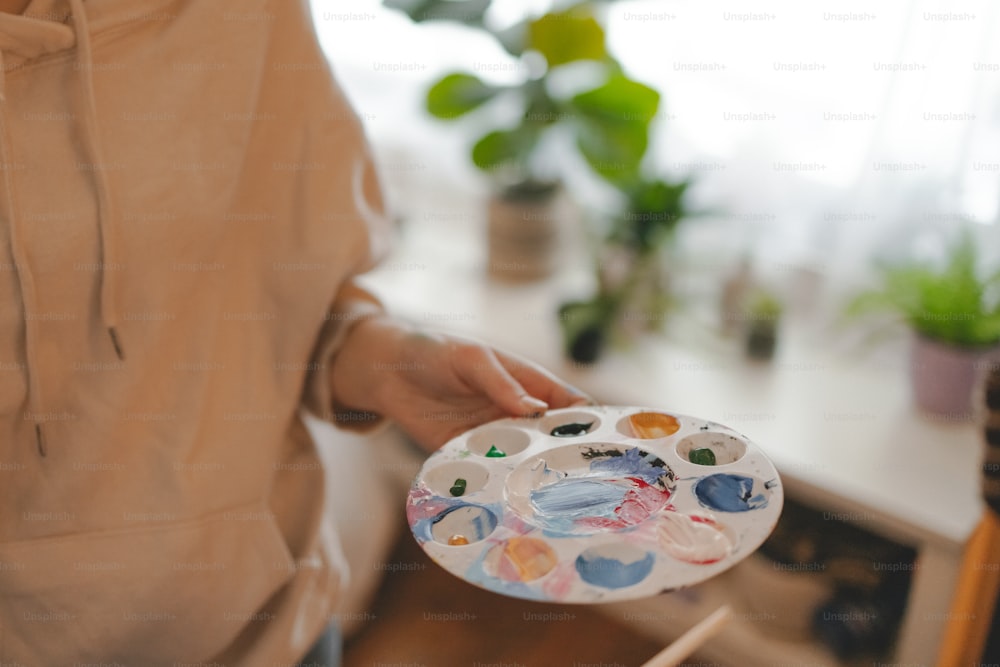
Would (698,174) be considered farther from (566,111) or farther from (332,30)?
(332,30)

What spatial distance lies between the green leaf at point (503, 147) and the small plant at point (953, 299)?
0.66 m

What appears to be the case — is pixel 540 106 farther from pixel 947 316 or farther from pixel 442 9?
pixel 947 316

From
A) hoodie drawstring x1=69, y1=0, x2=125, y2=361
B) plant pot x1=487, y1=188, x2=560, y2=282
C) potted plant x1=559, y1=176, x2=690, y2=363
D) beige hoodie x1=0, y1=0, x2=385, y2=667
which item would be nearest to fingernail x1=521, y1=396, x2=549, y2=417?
beige hoodie x1=0, y1=0, x2=385, y2=667

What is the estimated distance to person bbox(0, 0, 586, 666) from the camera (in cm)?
65

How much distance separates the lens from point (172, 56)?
0.69 metres

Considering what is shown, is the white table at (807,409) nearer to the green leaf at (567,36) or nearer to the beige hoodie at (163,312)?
the green leaf at (567,36)

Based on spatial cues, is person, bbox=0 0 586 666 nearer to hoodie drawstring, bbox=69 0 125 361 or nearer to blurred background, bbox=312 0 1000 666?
hoodie drawstring, bbox=69 0 125 361

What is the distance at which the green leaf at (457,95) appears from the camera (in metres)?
1.59

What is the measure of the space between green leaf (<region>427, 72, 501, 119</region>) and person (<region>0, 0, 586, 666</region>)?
82 cm

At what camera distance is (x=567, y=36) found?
59.2 inches

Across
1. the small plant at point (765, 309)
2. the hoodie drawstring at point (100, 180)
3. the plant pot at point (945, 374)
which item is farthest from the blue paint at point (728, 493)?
the small plant at point (765, 309)

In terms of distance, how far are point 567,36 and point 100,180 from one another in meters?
1.04

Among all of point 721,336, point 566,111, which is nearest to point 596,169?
point 566,111

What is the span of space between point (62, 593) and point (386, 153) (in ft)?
5.13
